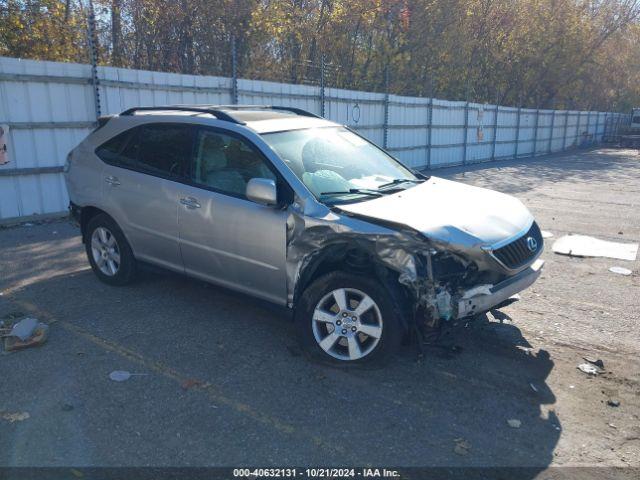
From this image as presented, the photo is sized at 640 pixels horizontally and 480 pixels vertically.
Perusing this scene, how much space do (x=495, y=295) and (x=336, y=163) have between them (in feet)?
5.85

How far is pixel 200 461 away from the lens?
9.86 feet

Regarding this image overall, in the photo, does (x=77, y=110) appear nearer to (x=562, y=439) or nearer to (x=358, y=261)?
(x=358, y=261)

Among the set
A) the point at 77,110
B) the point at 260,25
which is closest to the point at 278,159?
the point at 77,110

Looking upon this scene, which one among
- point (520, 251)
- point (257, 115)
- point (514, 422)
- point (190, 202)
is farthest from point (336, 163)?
point (514, 422)

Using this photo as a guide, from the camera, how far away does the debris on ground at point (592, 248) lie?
754cm

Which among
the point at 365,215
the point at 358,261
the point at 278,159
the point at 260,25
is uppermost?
the point at 260,25

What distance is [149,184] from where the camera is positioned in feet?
16.7

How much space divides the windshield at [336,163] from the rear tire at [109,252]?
1.99 metres

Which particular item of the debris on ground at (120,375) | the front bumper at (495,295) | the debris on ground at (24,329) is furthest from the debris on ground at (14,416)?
the front bumper at (495,295)

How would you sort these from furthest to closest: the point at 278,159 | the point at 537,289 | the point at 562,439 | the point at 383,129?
the point at 383,129 → the point at 537,289 → the point at 278,159 → the point at 562,439

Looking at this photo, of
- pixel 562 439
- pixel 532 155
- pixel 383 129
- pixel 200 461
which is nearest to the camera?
pixel 200 461

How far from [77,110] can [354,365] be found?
23.7 feet

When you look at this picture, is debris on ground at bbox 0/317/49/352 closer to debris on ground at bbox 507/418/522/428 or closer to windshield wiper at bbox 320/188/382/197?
windshield wiper at bbox 320/188/382/197

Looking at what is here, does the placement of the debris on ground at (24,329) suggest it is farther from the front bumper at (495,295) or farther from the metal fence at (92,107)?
the metal fence at (92,107)
